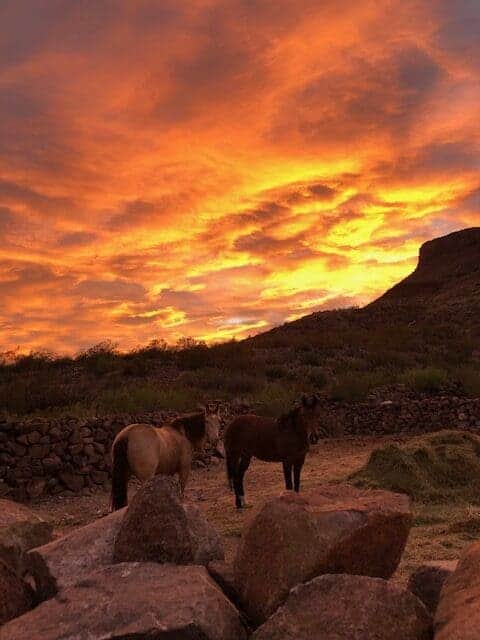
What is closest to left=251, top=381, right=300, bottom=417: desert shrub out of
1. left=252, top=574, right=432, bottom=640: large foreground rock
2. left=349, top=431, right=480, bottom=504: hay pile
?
left=349, top=431, right=480, bottom=504: hay pile

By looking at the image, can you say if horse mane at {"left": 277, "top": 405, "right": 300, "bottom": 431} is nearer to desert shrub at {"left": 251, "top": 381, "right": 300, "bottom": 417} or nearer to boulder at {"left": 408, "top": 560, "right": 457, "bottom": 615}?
boulder at {"left": 408, "top": 560, "right": 457, "bottom": 615}

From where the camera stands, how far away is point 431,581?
4.62 metres

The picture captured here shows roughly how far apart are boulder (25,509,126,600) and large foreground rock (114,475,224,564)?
0.20 meters

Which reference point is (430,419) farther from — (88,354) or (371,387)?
(88,354)

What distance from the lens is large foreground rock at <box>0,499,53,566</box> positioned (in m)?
5.64

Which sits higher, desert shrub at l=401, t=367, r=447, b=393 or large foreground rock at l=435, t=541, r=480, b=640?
desert shrub at l=401, t=367, r=447, b=393

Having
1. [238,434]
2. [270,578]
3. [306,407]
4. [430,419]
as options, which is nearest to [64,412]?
[238,434]

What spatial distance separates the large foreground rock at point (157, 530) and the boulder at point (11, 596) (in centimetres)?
71

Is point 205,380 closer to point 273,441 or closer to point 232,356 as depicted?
point 232,356

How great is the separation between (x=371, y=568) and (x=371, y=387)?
1847 centimetres

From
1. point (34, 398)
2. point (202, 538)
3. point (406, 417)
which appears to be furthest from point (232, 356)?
point (202, 538)

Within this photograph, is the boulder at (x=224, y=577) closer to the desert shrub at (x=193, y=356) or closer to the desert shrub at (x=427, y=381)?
the desert shrub at (x=427, y=381)

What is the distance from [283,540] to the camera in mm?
4344

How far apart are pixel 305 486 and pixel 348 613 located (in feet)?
30.2
